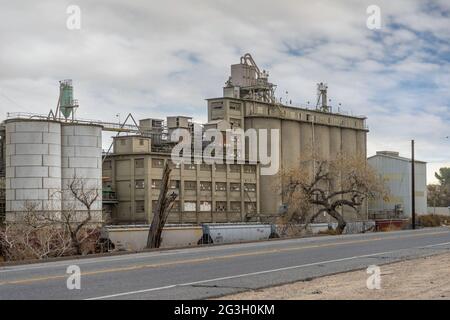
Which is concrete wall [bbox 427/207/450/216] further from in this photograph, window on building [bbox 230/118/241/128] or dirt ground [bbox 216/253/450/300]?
dirt ground [bbox 216/253/450/300]

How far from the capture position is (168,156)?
75938 mm

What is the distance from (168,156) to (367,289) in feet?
209

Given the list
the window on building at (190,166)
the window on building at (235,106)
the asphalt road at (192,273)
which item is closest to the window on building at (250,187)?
the window on building at (190,166)

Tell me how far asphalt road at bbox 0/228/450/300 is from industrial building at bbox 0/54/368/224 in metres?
33.2

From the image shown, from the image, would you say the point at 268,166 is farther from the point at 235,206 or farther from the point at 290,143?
the point at 235,206

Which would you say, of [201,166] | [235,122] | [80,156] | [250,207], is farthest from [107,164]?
[250,207]

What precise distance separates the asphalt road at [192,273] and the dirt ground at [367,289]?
2.19ft

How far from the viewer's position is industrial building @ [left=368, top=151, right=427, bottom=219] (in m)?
97.4

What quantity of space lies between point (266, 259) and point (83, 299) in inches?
384

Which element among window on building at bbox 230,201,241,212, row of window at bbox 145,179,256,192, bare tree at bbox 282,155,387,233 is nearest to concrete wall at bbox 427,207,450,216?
row of window at bbox 145,179,256,192

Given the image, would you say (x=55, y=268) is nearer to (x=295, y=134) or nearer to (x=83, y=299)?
(x=83, y=299)
